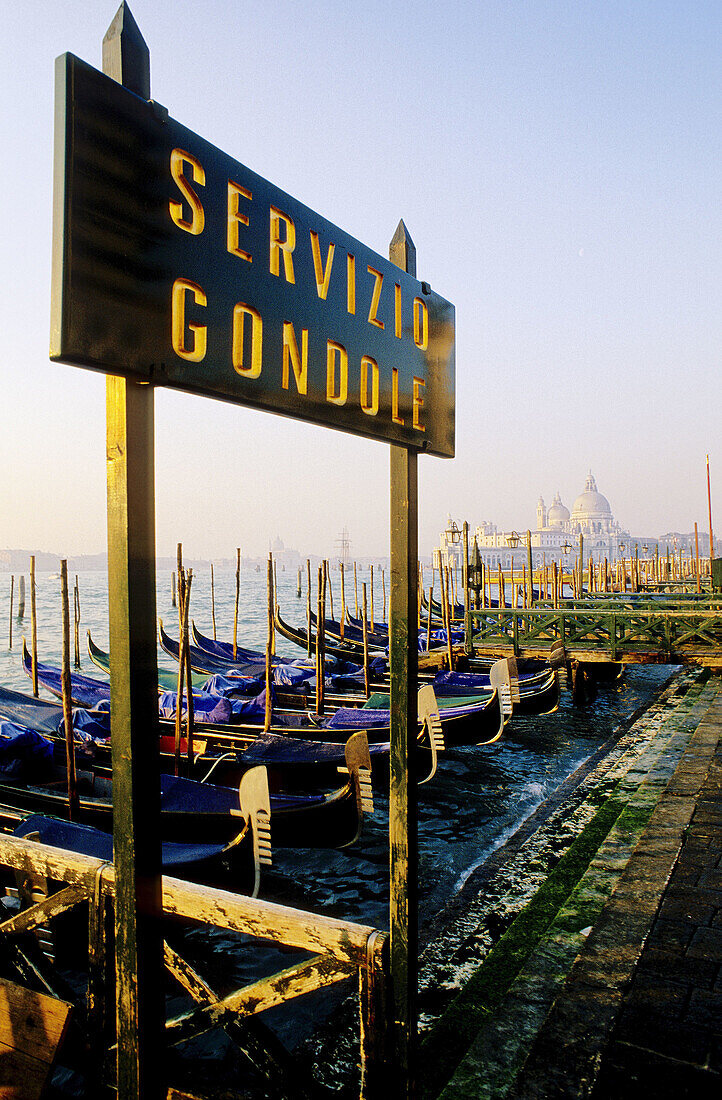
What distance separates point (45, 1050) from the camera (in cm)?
245

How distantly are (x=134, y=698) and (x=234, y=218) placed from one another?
1.04 meters

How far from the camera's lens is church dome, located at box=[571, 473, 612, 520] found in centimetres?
19100

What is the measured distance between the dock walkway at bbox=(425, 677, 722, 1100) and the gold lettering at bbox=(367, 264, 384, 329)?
2422 mm

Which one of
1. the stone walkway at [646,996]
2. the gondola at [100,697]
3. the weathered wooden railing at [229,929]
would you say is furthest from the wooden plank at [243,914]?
the gondola at [100,697]

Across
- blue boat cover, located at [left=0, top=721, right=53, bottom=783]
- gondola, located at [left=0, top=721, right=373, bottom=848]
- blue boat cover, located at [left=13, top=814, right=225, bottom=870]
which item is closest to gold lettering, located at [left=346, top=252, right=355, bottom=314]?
blue boat cover, located at [left=13, top=814, right=225, bottom=870]

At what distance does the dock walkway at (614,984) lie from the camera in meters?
2.36

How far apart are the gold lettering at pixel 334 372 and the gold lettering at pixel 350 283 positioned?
13cm

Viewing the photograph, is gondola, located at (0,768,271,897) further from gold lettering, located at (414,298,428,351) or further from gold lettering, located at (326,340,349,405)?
gold lettering, located at (326,340,349,405)

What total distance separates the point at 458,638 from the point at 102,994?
18.0 m

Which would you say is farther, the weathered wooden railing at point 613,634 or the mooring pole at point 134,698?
the weathered wooden railing at point 613,634

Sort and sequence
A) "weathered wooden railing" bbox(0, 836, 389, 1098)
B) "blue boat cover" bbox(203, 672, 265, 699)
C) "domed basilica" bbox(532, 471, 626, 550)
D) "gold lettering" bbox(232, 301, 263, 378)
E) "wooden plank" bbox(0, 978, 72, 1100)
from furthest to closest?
"domed basilica" bbox(532, 471, 626, 550) < "blue boat cover" bbox(203, 672, 265, 699) < "wooden plank" bbox(0, 978, 72, 1100) < "weathered wooden railing" bbox(0, 836, 389, 1098) < "gold lettering" bbox(232, 301, 263, 378)

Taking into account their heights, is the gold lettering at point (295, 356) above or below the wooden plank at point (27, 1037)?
above

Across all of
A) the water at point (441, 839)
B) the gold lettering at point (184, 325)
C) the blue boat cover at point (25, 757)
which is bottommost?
the water at point (441, 839)

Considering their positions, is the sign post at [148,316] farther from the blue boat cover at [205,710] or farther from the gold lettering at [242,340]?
the blue boat cover at [205,710]
